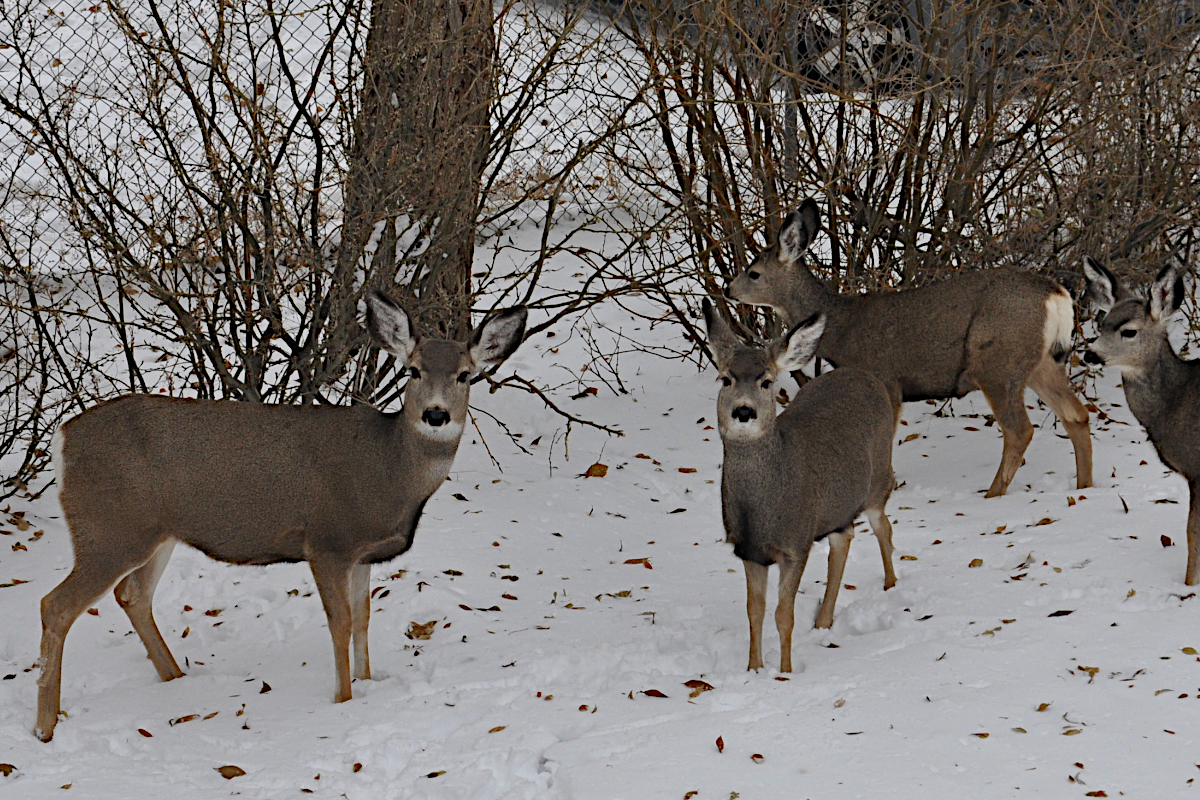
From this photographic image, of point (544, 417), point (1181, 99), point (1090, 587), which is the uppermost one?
point (1181, 99)

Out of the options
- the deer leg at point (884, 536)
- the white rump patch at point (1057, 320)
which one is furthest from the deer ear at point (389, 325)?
the white rump patch at point (1057, 320)

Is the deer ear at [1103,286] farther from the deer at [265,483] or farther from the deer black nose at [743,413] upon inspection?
the deer at [265,483]

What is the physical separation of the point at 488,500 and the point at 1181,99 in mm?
5466

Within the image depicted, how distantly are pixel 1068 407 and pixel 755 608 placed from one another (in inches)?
133

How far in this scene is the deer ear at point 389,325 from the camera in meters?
5.46

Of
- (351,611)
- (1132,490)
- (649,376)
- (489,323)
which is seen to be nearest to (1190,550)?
(1132,490)

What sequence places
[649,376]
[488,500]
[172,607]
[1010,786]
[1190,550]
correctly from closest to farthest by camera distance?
1. [1010,786]
2. [1190,550]
3. [172,607]
4. [488,500]
5. [649,376]

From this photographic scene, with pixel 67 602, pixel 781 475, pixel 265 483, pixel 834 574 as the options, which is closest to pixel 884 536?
pixel 834 574

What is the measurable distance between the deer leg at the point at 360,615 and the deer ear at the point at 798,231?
3684mm

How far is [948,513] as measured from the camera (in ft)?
24.9

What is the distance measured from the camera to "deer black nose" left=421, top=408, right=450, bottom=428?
520cm

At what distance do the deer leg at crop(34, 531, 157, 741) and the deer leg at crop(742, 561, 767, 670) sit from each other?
8.17 feet

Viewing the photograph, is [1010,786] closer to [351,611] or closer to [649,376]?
[351,611]

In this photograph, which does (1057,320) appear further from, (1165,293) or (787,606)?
(787,606)
